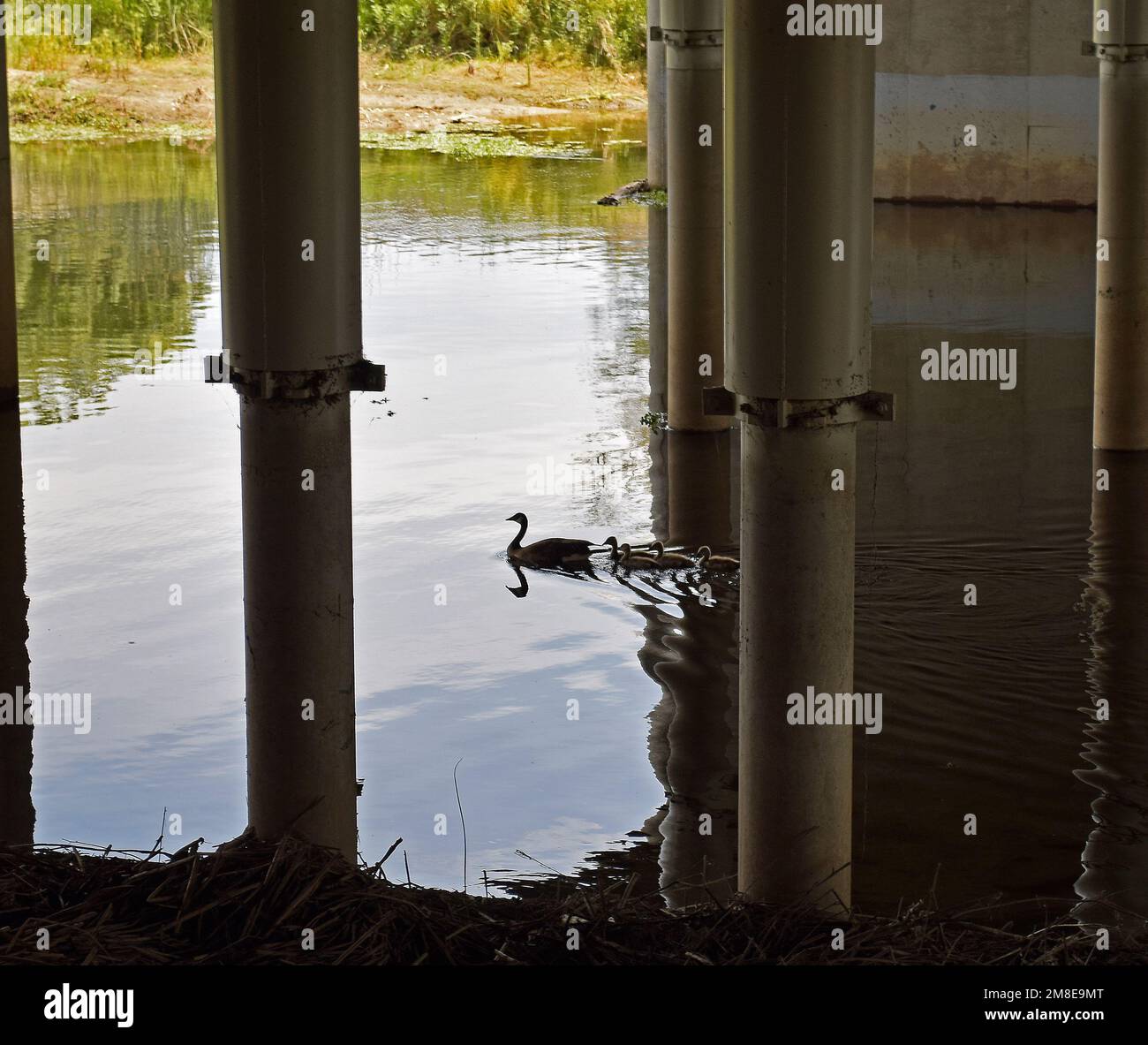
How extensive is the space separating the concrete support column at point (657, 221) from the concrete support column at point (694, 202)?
140 cm

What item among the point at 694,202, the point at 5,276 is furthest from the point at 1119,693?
the point at 5,276

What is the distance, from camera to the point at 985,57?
36938 millimetres

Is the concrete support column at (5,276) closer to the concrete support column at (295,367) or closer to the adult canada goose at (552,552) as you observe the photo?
the adult canada goose at (552,552)

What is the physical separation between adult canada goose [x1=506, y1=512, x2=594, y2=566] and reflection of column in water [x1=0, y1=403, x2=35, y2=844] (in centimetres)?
406

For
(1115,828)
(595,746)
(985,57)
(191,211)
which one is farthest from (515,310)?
(1115,828)

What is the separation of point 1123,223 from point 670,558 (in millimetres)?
6244

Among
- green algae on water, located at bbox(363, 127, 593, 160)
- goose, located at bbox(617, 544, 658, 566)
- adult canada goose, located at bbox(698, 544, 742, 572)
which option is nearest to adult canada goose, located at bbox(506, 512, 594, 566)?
goose, located at bbox(617, 544, 658, 566)

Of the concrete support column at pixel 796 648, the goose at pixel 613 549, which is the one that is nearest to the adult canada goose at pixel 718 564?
the goose at pixel 613 549

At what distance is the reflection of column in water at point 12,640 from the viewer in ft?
37.1

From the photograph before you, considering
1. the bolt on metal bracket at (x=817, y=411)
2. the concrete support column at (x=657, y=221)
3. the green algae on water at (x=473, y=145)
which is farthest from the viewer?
the green algae on water at (x=473, y=145)

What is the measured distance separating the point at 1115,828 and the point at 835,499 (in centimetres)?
314

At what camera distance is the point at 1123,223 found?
18.7 metres

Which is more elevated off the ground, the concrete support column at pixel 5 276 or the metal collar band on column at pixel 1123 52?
the metal collar band on column at pixel 1123 52

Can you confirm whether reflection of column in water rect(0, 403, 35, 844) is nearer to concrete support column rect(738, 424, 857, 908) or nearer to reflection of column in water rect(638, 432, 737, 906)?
reflection of column in water rect(638, 432, 737, 906)
